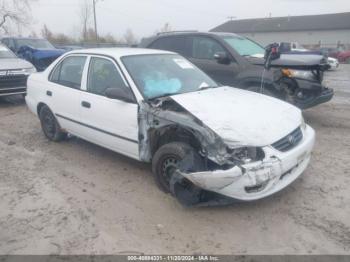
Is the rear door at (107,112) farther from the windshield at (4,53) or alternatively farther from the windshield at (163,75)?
the windshield at (4,53)

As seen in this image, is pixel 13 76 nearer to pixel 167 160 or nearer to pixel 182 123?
pixel 167 160

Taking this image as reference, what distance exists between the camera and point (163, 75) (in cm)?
468

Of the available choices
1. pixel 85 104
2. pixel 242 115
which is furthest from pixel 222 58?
pixel 242 115

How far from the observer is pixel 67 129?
215 inches

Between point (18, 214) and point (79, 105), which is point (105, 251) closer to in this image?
point (18, 214)

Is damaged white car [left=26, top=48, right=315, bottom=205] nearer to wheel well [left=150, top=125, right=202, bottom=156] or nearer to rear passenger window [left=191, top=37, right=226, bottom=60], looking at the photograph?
wheel well [left=150, top=125, right=202, bottom=156]

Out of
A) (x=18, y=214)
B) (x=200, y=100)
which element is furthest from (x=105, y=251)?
(x=200, y=100)

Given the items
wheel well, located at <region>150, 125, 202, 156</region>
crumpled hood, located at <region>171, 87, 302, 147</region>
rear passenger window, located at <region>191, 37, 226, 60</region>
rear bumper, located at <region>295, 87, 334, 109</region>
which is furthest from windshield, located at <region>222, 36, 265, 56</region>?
wheel well, located at <region>150, 125, 202, 156</region>

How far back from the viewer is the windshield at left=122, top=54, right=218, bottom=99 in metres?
4.39

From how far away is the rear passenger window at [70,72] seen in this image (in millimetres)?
5141

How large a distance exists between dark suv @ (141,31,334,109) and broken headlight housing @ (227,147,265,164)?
3156 millimetres

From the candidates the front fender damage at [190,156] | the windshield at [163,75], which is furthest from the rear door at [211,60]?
the front fender damage at [190,156]

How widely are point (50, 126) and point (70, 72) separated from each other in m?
1.16

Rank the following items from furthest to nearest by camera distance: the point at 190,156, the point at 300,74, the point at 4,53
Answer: the point at 4,53
the point at 300,74
the point at 190,156
